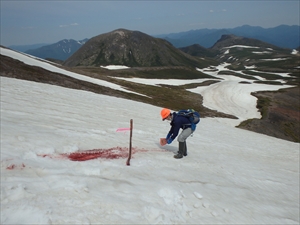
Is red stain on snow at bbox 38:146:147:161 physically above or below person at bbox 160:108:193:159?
below

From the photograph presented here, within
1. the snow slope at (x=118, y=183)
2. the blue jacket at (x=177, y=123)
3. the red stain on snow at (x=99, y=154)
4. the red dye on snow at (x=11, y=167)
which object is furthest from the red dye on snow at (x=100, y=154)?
the blue jacket at (x=177, y=123)

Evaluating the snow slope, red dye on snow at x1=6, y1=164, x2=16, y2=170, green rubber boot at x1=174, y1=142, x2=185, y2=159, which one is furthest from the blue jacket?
red dye on snow at x1=6, y1=164, x2=16, y2=170

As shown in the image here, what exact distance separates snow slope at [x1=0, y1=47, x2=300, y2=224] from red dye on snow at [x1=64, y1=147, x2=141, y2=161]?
17 cm

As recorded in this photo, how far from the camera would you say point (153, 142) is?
1669cm

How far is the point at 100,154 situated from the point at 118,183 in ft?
10.8

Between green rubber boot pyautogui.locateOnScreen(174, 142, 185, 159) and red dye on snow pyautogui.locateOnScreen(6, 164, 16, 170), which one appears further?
green rubber boot pyautogui.locateOnScreen(174, 142, 185, 159)

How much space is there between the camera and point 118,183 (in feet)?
28.0

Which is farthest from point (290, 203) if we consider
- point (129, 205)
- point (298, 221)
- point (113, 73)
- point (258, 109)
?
point (113, 73)

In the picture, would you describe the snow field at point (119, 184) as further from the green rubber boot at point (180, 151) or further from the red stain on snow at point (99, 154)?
the red stain on snow at point (99, 154)

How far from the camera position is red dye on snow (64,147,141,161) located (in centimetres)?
1048

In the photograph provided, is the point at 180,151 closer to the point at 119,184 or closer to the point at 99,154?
the point at 99,154

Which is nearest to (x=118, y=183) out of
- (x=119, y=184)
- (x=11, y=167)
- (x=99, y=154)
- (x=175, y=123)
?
(x=119, y=184)

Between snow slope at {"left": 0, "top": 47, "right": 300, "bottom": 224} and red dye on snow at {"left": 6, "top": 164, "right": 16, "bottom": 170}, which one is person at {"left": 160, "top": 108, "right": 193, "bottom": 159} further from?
red dye on snow at {"left": 6, "top": 164, "right": 16, "bottom": 170}

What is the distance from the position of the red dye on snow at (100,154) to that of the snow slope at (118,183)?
0.17 m
